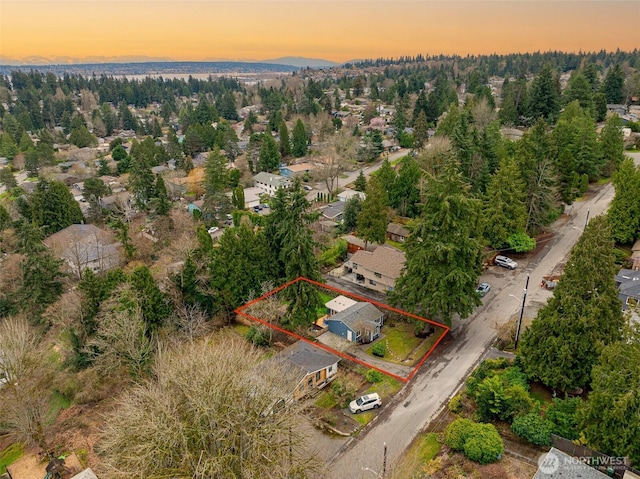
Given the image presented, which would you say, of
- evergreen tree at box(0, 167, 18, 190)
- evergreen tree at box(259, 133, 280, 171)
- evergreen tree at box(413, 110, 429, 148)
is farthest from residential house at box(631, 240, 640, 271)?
evergreen tree at box(0, 167, 18, 190)

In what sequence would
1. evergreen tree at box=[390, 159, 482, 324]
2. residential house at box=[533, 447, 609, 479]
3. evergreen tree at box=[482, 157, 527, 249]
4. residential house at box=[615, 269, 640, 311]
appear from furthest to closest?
evergreen tree at box=[482, 157, 527, 249], residential house at box=[615, 269, 640, 311], evergreen tree at box=[390, 159, 482, 324], residential house at box=[533, 447, 609, 479]

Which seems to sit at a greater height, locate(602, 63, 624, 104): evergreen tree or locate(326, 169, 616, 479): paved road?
locate(602, 63, 624, 104): evergreen tree

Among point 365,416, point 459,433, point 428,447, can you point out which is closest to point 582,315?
point 459,433

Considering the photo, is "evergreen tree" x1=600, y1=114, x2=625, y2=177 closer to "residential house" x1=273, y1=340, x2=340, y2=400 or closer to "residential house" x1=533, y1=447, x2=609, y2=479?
"residential house" x1=273, y1=340, x2=340, y2=400

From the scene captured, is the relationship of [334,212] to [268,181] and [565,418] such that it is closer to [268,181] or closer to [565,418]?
[268,181]

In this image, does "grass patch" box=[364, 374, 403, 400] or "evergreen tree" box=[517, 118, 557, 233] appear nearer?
"grass patch" box=[364, 374, 403, 400]
